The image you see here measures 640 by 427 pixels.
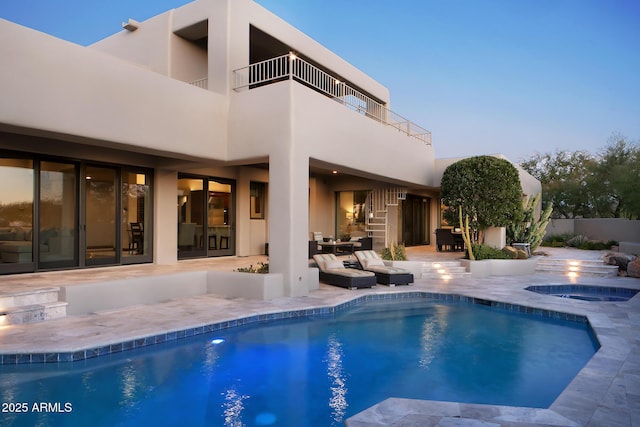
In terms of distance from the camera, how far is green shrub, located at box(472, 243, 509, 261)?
1459 centimetres

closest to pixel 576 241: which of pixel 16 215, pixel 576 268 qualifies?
pixel 576 268

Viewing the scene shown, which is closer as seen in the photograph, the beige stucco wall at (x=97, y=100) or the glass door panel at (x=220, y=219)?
the beige stucco wall at (x=97, y=100)

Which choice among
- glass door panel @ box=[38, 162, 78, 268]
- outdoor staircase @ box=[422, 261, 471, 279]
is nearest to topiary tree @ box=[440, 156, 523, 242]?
outdoor staircase @ box=[422, 261, 471, 279]

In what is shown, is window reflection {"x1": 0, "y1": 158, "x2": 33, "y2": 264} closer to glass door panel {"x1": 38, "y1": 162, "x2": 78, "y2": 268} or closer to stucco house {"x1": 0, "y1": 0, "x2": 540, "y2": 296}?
stucco house {"x1": 0, "y1": 0, "x2": 540, "y2": 296}

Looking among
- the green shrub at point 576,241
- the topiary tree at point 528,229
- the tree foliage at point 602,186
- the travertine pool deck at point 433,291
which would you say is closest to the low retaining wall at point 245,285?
the travertine pool deck at point 433,291

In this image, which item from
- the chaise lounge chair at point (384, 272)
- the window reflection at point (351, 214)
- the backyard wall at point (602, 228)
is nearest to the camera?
the chaise lounge chair at point (384, 272)

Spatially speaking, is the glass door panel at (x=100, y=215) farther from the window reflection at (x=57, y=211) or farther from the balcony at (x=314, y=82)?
the balcony at (x=314, y=82)

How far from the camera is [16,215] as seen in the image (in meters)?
9.20

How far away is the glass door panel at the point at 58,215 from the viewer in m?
9.62

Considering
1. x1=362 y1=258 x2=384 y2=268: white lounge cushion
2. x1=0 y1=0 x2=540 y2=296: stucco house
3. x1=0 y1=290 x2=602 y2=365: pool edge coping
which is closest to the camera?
x1=0 y1=290 x2=602 y2=365: pool edge coping

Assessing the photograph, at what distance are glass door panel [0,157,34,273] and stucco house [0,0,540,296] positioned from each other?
28 mm

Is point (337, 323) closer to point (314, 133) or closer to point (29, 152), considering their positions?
point (314, 133)

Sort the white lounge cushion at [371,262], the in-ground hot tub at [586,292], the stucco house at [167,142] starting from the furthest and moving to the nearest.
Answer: the white lounge cushion at [371,262], the in-ground hot tub at [586,292], the stucco house at [167,142]

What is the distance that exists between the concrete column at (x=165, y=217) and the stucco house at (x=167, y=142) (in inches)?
1.5
